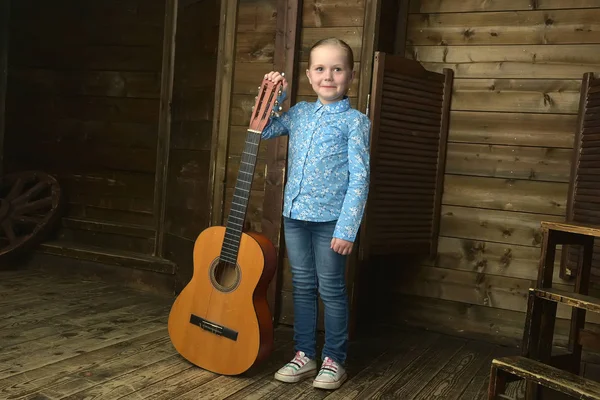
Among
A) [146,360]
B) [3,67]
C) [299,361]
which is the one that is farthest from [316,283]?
[3,67]

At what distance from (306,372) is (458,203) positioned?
1.38 metres

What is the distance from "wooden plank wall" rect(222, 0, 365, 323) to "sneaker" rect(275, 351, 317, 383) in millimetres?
728

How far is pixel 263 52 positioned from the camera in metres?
3.21

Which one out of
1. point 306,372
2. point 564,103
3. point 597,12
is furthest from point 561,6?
point 306,372

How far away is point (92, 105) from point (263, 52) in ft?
5.68

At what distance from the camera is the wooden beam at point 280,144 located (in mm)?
3127

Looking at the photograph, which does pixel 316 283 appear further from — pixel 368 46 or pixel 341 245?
pixel 368 46

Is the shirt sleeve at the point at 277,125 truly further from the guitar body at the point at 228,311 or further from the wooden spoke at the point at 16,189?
the wooden spoke at the point at 16,189

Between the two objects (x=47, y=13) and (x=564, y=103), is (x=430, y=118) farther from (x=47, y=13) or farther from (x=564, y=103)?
(x=47, y=13)

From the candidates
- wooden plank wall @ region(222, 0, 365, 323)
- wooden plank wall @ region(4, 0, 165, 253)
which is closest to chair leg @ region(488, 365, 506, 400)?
A: wooden plank wall @ region(222, 0, 365, 323)

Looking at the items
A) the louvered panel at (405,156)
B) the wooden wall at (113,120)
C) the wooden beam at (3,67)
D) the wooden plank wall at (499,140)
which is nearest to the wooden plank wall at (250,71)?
the wooden wall at (113,120)

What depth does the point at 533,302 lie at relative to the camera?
225 centimetres

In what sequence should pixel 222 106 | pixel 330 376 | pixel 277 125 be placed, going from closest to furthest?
pixel 330 376 → pixel 277 125 → pixel 222 106

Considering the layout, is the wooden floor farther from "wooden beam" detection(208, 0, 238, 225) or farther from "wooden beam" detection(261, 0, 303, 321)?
"wooden beam" detection(208, 0, 238, 225)
